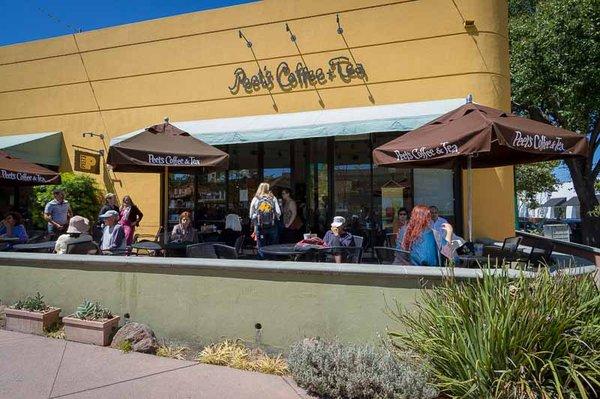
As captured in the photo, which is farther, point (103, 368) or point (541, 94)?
point (541, 94)

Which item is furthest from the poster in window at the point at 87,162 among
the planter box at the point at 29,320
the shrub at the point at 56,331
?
the shrub at the point at 56,331

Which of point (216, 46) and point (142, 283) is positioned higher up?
point (216, 46)

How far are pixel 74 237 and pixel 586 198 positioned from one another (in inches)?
701

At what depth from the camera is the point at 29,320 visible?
20.7 feet

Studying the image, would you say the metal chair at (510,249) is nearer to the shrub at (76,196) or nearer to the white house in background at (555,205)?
the shrub at (76,196)

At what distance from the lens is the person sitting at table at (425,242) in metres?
5.70

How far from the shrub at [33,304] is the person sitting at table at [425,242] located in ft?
15.2

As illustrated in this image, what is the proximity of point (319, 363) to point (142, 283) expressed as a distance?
2758 mm

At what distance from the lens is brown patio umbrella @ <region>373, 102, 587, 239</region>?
5.69m

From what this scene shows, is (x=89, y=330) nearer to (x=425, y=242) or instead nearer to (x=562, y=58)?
(x=425, y=242)

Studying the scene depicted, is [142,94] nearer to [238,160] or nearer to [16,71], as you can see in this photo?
[238,160]

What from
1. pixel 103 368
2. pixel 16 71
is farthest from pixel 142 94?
pixel 103 368

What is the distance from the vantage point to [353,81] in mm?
10883

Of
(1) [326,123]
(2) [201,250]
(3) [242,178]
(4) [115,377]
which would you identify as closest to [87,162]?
(3) [242,178]
